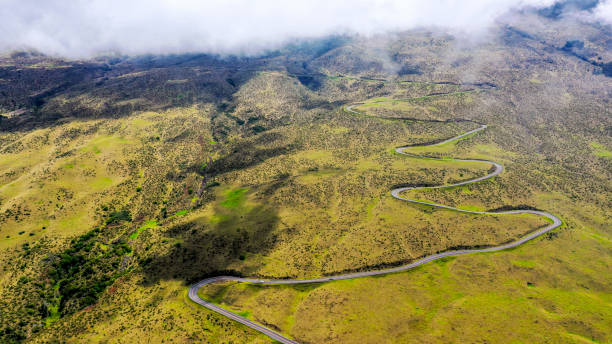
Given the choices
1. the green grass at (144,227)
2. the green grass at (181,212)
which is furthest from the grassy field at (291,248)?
the green grass at (181,212)

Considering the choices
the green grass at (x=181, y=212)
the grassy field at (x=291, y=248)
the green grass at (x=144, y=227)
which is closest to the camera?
the grassy field at (x=291, y=248)

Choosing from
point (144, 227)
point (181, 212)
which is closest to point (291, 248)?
point (181, 212)

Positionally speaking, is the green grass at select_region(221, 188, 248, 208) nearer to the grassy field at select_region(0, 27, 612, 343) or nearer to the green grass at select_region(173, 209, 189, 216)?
the grassy field at select_region(0, 27, 612, 343)

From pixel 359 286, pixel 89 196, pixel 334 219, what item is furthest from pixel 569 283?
pixel 89 196

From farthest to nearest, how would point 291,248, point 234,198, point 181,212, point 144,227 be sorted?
point 234,198 < point 181,212 < point 144,227 < point 291,248

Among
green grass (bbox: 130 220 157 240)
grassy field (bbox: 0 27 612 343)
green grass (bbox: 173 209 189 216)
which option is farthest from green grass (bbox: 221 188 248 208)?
green grass (bbox: 130 220 157 240)

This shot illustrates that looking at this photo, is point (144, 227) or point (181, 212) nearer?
point (144, 227)

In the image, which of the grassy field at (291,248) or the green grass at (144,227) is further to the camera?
the green grass at (144,227)

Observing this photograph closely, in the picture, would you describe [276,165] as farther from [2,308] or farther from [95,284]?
[2,308]

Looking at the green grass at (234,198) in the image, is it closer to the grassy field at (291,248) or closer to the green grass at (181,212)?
the grassy field at (291,248)

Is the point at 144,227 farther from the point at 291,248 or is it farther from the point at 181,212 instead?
the point at 291,248

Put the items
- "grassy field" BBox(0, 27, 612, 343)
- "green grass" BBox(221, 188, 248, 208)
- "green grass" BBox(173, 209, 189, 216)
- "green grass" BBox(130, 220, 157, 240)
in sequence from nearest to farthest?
1. "grassy field" BBox(0, 27, 612, 343)
2. "green grass" BBox(130, 220, 157, 240)
3. "green grass" BBox(173, 209, 189, 216)
4. "green grass" BBox(221, 188, 248, 208)
